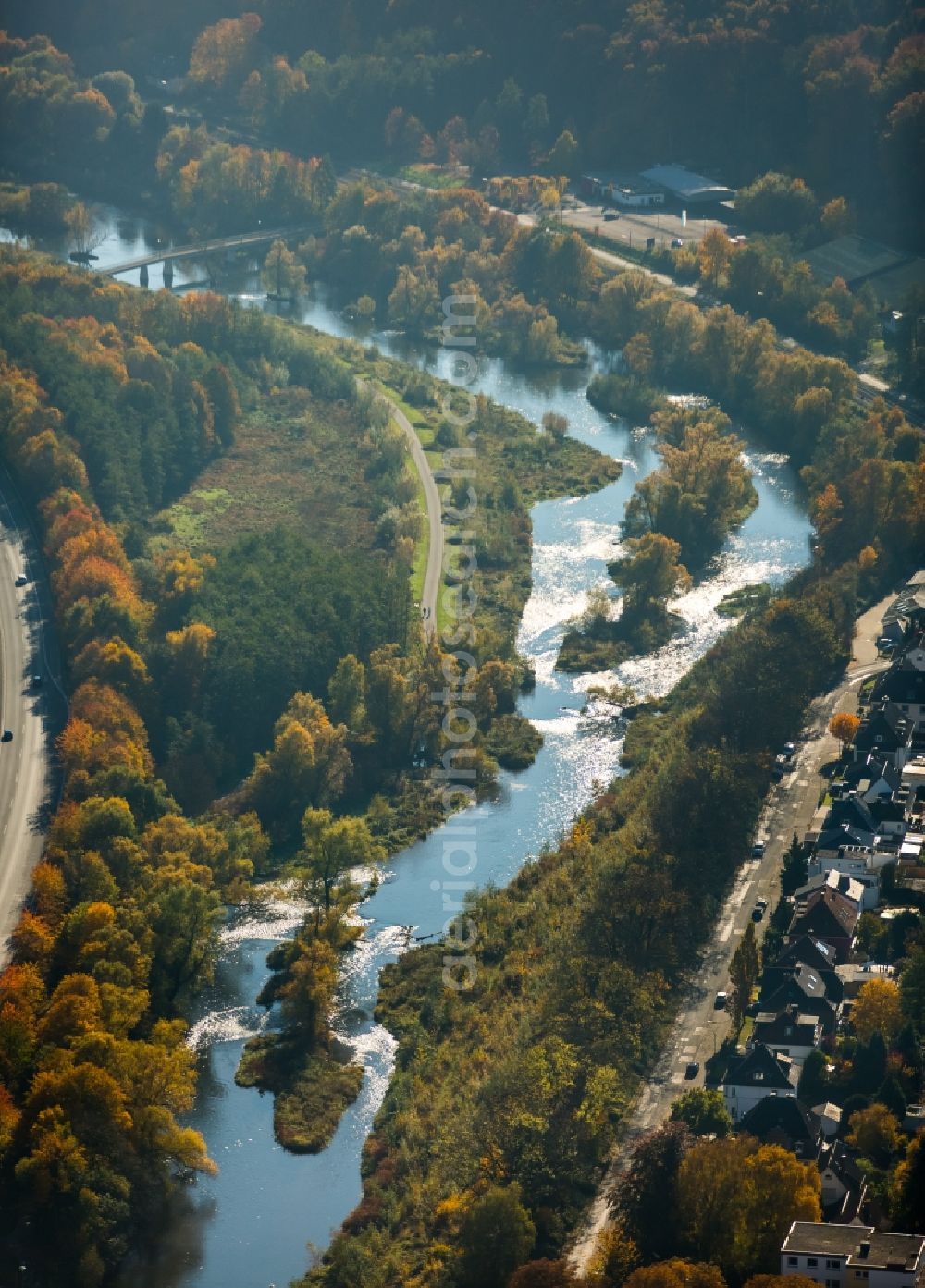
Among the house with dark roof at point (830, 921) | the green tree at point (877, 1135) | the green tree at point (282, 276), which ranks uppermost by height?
the green tree at point (877, 1135)

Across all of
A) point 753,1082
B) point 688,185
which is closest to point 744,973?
point 753,1082

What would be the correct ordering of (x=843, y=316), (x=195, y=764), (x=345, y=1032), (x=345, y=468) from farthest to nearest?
1. (x=843, y=316)
2. (x=345, y=468)
3. (x=195, y=764)
4. (x=345, y=1032)

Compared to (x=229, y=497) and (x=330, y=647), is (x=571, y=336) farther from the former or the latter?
(x=330, y=647)

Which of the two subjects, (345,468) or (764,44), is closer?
(345,468)

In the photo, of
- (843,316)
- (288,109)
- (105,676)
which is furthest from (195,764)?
(288,109)

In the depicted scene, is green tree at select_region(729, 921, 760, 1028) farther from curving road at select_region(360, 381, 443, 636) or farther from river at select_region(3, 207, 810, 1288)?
curving road at select_region(360, 381, 443, 636)

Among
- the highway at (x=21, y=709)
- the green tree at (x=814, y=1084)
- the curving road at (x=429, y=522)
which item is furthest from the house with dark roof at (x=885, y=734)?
the highway at (x=21, y=709)

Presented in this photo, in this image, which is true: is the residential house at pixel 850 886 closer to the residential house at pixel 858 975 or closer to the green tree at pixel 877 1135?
the residential house at pixel 858 975
